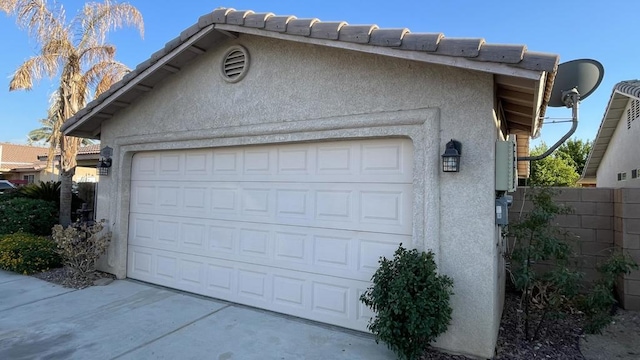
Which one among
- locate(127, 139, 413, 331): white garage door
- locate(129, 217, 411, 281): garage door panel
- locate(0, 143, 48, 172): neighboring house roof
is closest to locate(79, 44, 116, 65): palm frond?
locate(127, 139, 413, 331): white garage door

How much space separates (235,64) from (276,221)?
112 inches

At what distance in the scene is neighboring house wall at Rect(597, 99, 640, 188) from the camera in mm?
11672

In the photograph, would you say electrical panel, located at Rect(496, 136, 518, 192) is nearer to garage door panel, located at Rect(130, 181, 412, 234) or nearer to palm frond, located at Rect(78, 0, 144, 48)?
garage door panel, located at Rect(130, 181, 412, 234)

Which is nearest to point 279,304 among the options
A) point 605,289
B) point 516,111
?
point 605,289

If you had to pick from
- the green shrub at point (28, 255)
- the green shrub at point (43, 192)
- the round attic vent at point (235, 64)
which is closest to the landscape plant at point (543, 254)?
the round attic vent at point (235, 64)

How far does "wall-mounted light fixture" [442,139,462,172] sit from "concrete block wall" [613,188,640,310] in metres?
3.73

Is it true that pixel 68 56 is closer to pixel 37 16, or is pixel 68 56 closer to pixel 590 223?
pixel 37 16

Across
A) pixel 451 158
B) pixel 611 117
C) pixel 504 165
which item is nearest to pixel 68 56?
pixel 451 158

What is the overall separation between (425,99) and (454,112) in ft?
1.33

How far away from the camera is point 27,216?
983cm

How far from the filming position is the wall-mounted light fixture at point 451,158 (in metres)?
4.22

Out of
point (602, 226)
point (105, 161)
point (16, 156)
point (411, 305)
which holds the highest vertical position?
point (16, 156)

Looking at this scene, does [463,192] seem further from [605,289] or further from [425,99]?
[605,289]

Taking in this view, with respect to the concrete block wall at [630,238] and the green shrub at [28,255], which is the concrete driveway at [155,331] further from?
the concrete block wall at [630,238]
